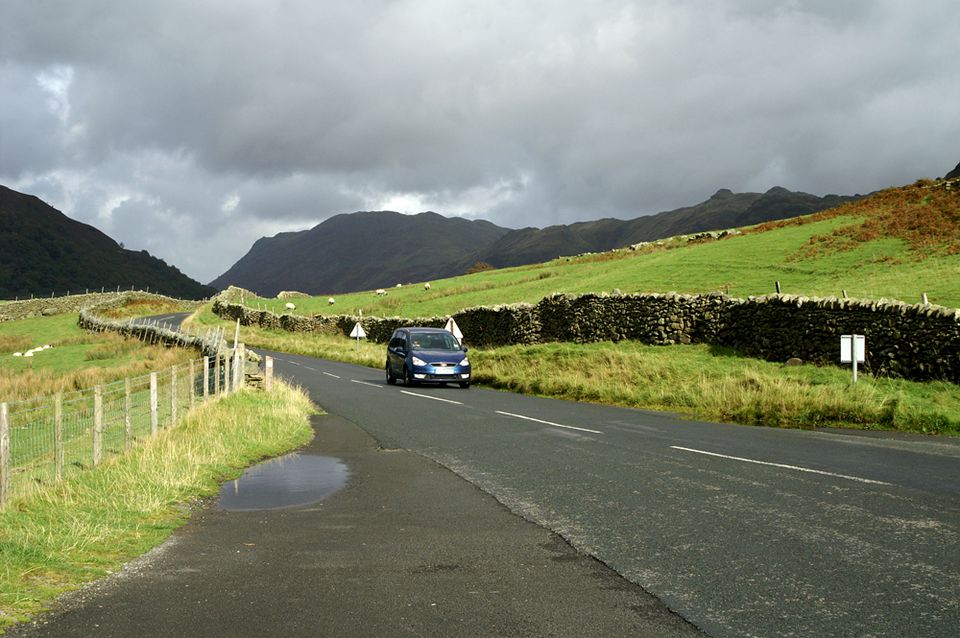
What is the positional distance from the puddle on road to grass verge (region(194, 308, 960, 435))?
966cm

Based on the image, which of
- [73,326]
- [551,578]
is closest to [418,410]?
[551,578]

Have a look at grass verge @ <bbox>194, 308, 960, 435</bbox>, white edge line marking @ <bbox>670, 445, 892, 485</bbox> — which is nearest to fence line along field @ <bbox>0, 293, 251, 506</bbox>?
white edge line marking @ <bbox>670, 445, 892, 485</bbox>

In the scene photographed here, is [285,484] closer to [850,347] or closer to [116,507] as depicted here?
[116,507]

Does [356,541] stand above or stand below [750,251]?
below

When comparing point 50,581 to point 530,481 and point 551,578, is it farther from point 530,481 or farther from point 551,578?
point 530,481

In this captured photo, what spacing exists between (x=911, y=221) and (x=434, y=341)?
31.0 meters

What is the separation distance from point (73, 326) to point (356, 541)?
6860 cm

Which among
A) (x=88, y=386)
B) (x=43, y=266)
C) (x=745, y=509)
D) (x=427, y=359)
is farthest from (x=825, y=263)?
(x=43, y=266)

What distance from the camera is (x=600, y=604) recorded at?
5035mm

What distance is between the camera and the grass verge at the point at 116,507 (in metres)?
5.61

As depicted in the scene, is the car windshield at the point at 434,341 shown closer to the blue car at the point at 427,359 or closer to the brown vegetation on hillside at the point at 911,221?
the blue car at the point at 427,359

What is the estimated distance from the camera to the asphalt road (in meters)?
5.00

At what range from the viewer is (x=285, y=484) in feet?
31.8

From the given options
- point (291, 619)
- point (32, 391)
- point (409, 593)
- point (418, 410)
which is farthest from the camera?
point (32, 391)
